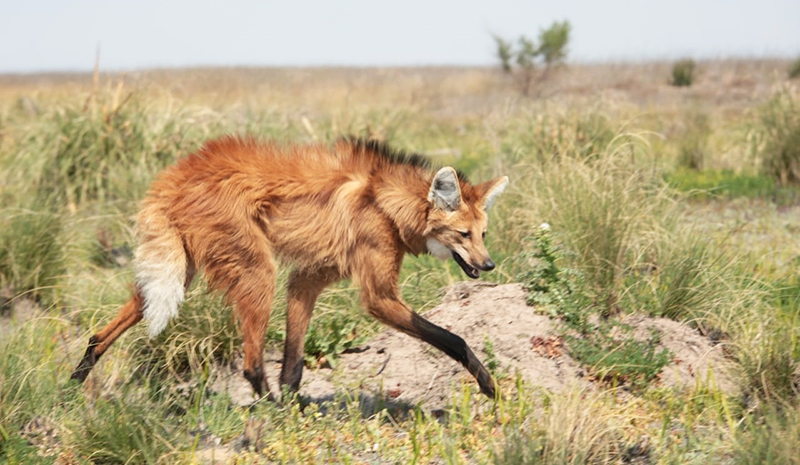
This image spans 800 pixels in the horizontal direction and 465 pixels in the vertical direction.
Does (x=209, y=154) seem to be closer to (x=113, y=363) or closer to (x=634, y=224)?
(x=113, y=363)

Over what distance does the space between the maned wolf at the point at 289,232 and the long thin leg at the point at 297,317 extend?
0.05m

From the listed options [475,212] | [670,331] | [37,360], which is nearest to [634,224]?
[670,331]

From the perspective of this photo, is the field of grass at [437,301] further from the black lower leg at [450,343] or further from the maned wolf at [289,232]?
the maned wolf at [289,232]

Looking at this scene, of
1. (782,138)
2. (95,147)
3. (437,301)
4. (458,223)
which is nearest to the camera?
(458,223)

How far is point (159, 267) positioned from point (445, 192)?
4.61 ft

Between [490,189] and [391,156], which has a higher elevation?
[391,156]

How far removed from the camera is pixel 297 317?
163 inches

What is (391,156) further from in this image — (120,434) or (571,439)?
(120,434)

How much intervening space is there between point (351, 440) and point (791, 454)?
1866mm

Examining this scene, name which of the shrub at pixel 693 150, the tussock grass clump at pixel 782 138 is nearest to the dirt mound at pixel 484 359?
the tussock grass clump at pixel 782 138

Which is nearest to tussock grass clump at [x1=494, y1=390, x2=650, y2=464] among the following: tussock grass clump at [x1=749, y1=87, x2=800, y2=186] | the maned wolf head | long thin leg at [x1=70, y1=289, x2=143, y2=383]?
the maned wolf head

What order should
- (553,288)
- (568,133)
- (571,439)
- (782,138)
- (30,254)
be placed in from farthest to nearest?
1. (782,138)
2. (568,133)
3. (30,254)
4. (553,288)
5. (571,439)

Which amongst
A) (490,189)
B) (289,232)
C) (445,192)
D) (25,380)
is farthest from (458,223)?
(25,380)

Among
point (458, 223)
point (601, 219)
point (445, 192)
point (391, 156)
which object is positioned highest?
point (391, 156)
